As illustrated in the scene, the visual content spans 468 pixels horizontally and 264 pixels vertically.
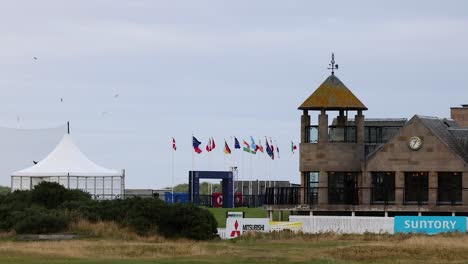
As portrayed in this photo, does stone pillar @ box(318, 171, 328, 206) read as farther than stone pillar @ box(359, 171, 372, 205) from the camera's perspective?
Yes

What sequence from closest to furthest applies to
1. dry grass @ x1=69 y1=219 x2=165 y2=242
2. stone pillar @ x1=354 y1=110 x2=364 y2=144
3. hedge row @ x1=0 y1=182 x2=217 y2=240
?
dry grass @ x1=69 y1=219 x2=165 y2=242 < hedge row @ x1=0 y1=182 x2=217 y2=240 < stone pillar @ x1=354 y1=110 x2=364 y2=144

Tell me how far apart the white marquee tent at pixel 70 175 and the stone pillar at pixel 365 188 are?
24506 mm

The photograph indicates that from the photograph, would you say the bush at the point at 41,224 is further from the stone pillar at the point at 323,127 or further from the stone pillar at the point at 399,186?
the stone pillar at the point at 399,186

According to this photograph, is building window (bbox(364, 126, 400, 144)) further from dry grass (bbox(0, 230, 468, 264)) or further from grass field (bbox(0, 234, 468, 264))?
grass field (bbox(0, 234, 468, 264))

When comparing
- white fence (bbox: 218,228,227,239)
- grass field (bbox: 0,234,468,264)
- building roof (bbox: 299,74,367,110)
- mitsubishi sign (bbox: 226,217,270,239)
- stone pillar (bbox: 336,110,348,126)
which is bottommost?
grass field (bbox: 0,234,468,264)

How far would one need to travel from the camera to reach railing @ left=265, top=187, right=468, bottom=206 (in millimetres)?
71312

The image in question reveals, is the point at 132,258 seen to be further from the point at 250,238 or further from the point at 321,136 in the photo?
the point at 321,136

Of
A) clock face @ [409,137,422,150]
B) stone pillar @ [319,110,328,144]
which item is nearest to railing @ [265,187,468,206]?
clock face @ [409,137,422,150]

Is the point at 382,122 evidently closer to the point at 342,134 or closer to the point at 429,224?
the point at 342,134

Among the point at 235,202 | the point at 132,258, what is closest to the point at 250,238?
the point at 132,258

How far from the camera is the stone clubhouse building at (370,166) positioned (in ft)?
234

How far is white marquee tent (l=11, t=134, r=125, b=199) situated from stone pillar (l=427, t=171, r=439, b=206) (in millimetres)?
28263

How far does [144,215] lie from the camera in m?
63.1

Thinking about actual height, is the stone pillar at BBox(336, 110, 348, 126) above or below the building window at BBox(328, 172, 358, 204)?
above
